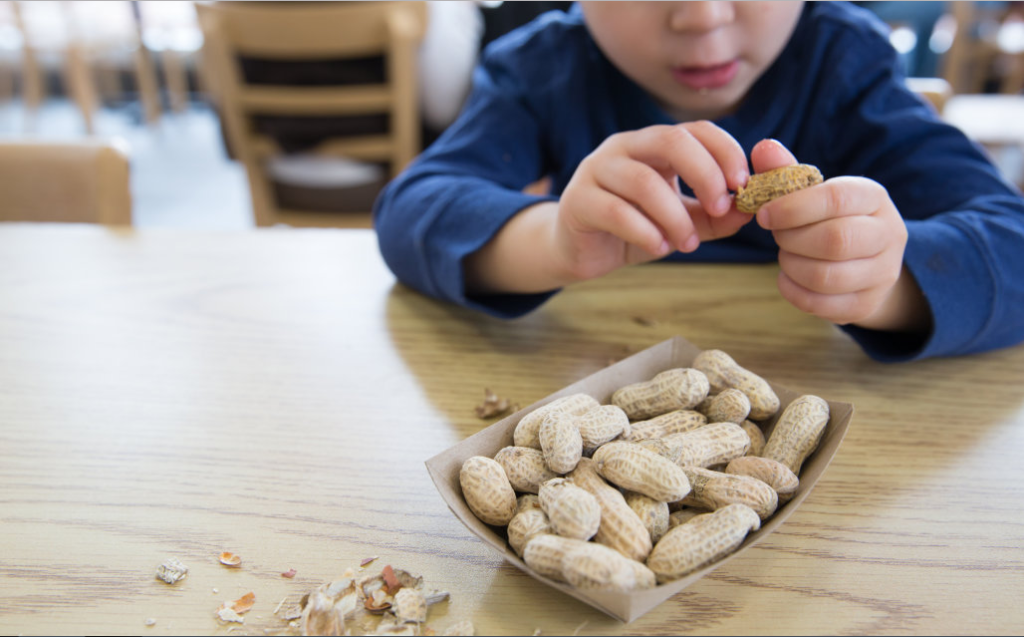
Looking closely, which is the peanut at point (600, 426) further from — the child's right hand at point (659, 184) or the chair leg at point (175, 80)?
the chair leg at point (175, 80)

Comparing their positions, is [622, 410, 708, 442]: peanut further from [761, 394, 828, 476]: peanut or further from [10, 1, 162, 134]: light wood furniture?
[10, 1, 162, 134]: light wood furniture

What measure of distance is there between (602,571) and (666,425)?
0.49 feet

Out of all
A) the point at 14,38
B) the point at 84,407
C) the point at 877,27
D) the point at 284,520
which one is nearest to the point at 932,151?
the point at 877,27

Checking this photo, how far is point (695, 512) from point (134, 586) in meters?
0.31

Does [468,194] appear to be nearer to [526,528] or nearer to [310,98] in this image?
[526,528]

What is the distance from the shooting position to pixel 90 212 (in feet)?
3.11

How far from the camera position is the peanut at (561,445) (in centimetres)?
40

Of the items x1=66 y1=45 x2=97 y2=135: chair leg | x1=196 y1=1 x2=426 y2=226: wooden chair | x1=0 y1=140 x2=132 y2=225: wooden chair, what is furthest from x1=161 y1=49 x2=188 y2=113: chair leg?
x1=0 y1=140 x2=132 y2=225: wooden chair

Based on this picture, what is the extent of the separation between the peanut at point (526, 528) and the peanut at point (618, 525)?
3cm

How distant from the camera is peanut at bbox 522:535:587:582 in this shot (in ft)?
1.13

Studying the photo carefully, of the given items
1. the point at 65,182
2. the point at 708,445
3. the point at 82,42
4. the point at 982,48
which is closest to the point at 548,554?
the point at 708,445

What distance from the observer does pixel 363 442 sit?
1.63 ft

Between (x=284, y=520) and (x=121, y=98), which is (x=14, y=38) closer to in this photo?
(x=121, y=98)

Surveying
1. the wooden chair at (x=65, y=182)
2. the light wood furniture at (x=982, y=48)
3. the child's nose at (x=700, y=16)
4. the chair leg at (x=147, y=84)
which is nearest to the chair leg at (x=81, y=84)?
the chair leg at (x=147, y=84)
